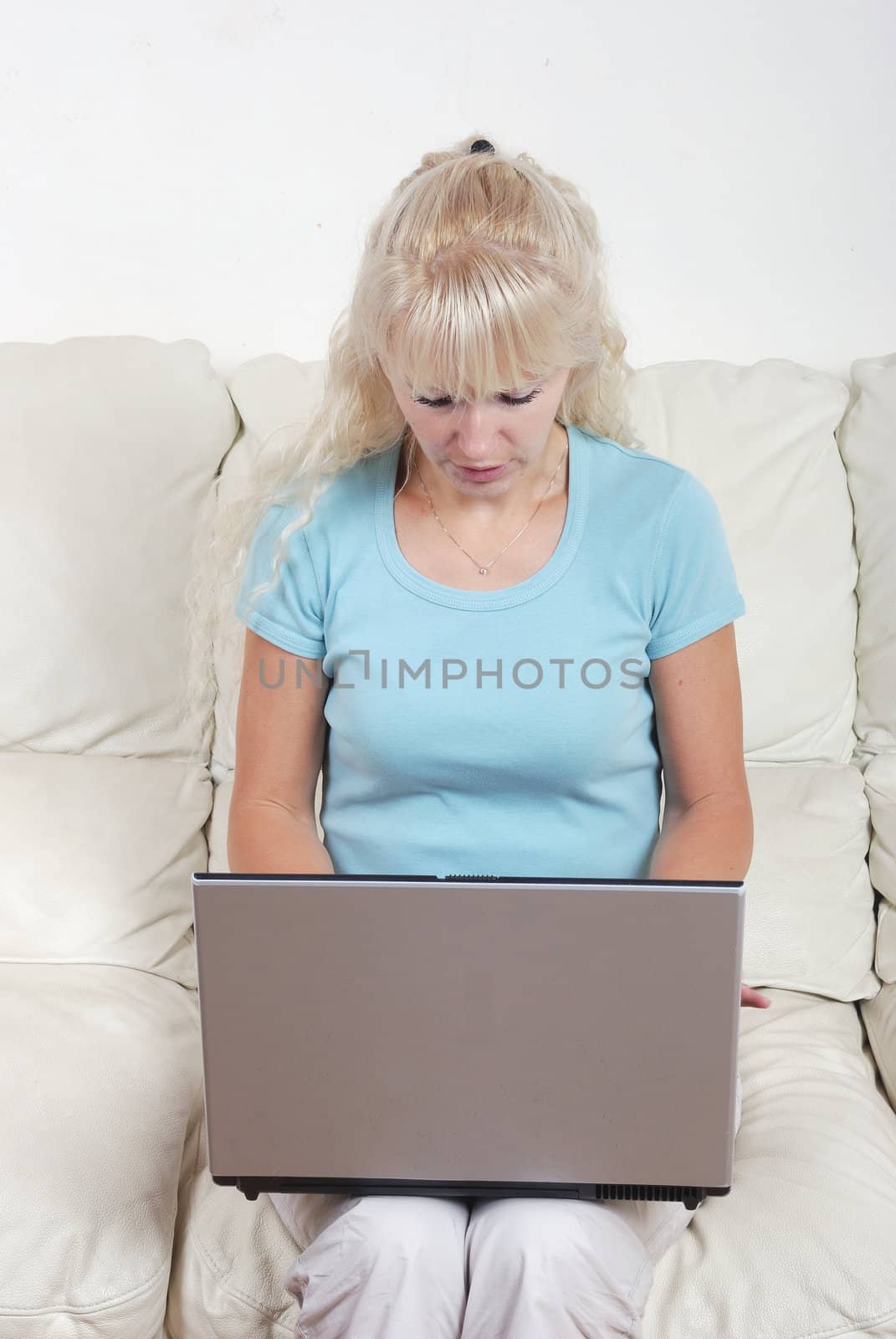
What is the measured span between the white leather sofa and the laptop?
1.25 feet

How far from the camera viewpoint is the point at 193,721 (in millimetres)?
1576

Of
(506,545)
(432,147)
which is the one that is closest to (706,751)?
(506,545)

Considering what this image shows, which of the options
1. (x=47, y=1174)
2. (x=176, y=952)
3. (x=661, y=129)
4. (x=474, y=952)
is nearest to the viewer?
(x=474, y=952)

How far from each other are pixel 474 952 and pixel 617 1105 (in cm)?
14

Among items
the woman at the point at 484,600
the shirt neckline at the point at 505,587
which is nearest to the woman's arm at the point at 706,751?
the woman at the point at 484,600

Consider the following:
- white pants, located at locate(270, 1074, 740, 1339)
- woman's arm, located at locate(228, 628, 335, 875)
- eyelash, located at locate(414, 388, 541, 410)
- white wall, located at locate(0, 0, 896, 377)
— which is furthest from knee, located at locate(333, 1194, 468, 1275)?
white wall, located at locate(0, 0, 896, 377)

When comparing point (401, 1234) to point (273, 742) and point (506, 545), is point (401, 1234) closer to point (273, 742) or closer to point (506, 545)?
point (273, 742)

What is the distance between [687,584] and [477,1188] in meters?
0.53

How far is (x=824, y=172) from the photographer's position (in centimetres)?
163

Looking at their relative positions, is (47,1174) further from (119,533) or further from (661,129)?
(661,129)

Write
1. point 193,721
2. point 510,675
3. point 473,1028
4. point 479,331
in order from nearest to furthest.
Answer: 1. point 473,1028
2. point 479,331
3. point 510,675
4. point 193,721

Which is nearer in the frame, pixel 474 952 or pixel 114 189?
pixel 474 952

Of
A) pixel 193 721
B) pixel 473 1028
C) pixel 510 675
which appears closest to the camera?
pixel 473 1028

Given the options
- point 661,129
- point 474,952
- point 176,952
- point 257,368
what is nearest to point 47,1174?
point 176,952
